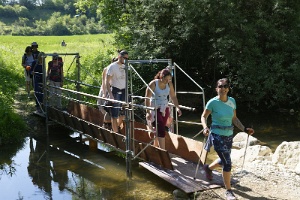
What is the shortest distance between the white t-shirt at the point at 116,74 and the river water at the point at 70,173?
1.82 m

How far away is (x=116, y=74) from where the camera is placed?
28.2 feet

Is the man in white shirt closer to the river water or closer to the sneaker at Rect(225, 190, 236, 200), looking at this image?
the river water

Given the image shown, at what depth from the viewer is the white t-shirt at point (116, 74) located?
8.50 meters

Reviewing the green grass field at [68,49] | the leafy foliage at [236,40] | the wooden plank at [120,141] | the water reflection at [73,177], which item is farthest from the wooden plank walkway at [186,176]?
the green grass field at [68,49]

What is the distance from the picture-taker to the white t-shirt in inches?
335

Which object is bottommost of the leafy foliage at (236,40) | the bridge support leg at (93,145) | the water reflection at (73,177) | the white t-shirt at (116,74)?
the water reflection at (73,177)

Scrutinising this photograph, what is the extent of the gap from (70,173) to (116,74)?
234 centimetres

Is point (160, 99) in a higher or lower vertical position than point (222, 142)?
higher

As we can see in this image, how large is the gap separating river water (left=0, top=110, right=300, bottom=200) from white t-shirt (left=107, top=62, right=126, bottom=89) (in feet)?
5.96

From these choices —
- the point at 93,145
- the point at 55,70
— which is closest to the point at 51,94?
the point at 55,70

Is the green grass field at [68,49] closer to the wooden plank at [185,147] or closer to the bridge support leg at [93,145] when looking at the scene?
the bridge support leg at [93,145]

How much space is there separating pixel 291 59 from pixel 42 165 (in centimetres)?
1060

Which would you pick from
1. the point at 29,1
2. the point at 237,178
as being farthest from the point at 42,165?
the point at 29,1

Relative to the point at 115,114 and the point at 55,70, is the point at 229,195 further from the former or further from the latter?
the point at 55,70
